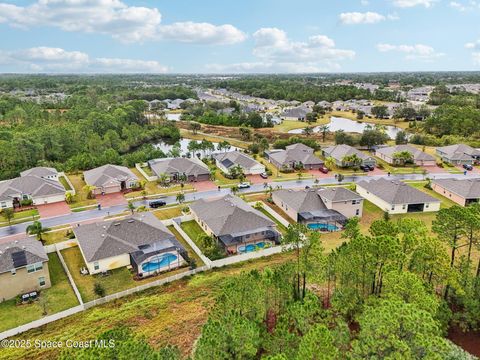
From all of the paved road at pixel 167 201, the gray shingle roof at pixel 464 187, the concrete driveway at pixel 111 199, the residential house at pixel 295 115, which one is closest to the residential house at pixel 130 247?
the paved road at pixel 167 201

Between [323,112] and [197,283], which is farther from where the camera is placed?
[323,112]

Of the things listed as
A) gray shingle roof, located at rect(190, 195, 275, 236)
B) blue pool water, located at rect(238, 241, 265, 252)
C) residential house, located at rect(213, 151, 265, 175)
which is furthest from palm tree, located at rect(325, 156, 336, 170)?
blue pool water, located at rect(238, 241, 265, 252)

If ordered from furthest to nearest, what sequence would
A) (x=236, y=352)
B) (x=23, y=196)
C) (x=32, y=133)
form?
(x=32, y=133) < (x=23, y=196) < (x=236, y=352)

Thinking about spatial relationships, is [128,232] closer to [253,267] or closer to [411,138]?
[253,267]

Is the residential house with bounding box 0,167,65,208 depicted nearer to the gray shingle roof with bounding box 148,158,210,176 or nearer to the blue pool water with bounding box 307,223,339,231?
the gray shingle roof with bounding box 148,158,210,176

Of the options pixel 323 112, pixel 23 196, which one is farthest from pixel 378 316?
pixel 323 112

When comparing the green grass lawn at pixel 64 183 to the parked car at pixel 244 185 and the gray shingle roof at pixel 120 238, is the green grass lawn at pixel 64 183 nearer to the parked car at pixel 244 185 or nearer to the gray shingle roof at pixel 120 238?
the gray shingle roof at pixel 120 238
